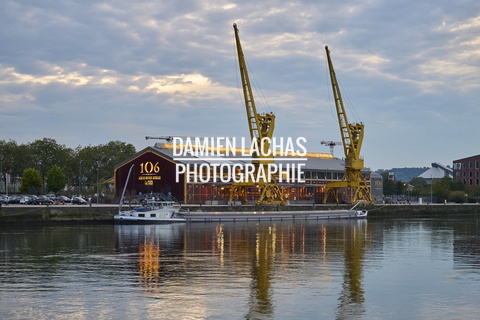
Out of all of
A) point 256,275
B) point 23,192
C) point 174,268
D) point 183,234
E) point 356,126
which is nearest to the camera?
point 256,275

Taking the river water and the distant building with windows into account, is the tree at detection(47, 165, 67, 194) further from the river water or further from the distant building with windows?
the distant building with windows

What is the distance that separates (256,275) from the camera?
108 feet

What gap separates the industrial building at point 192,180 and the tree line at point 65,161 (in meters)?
32.9

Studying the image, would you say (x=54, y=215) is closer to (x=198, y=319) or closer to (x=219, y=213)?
(x=219, y=213)

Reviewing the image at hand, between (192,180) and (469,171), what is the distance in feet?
332

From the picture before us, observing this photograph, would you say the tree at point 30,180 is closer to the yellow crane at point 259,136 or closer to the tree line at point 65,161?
the tree line at point 65,161

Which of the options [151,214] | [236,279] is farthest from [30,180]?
[236,279]

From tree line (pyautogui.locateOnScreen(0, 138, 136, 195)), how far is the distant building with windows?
9069cm

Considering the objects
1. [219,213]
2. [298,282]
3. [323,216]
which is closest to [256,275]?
[298,282]

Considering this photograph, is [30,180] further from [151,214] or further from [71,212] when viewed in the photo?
[151,214]

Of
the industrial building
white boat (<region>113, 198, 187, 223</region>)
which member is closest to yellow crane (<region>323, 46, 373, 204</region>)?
the industrial building

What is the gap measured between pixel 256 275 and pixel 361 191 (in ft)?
311

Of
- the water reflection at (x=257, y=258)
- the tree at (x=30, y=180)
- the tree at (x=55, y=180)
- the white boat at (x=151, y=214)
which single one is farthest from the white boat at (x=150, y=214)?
the tree at (x=55, y=180)

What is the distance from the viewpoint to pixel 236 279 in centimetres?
3155
